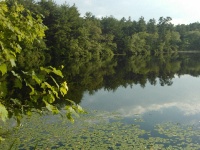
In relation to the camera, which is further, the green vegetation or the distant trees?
the distant trees

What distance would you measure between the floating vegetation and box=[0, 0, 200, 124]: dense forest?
1.76m

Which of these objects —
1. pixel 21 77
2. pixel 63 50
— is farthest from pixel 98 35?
pixel 21 77

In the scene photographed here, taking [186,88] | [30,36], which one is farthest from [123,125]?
[186,88]

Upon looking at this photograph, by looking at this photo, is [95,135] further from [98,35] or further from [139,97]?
[98,35]

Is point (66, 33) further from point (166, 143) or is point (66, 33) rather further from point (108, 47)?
point (166, 143)

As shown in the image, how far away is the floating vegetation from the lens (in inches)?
420

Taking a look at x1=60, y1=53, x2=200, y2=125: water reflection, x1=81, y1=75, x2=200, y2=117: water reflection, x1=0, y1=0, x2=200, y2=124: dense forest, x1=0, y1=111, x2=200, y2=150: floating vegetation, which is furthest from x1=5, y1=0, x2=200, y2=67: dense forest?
x1=0, y1=111, x2=200, y2=150: floating vegetation

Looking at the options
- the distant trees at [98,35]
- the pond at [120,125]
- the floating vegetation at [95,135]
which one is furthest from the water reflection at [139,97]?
the distant trees at [98,35]

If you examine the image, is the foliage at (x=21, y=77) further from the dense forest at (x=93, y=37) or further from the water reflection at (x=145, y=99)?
the dense forest at (x=93, y=37)

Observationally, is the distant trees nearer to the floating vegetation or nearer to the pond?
the pond

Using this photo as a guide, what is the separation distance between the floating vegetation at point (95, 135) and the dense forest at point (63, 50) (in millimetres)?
1763

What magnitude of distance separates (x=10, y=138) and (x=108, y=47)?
70907 mm

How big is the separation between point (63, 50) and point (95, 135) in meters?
48.7

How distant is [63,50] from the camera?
59.2m
